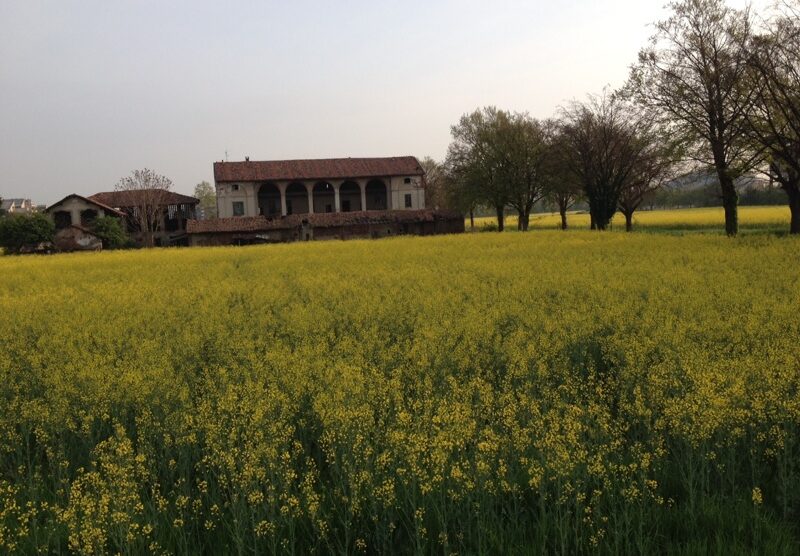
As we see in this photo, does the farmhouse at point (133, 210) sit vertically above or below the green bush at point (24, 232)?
above

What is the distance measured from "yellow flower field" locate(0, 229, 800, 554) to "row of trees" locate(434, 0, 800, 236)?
19179 millimetres

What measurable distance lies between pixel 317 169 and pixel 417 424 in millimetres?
63291

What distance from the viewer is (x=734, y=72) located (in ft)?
91.0

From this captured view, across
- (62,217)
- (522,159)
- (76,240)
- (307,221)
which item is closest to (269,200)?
(307,221)

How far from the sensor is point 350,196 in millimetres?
68812

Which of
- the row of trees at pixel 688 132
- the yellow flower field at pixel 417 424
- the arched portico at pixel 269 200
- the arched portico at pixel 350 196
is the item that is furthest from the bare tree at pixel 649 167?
the arched portico at pixel 269 200

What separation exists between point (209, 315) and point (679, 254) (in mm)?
15509

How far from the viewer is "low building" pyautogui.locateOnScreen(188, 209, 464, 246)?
174 ft

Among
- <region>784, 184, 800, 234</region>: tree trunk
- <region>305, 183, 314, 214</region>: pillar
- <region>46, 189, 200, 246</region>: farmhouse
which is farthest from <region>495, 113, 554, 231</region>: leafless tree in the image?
<region>46, 189, 200, 246</region>: farmhouse

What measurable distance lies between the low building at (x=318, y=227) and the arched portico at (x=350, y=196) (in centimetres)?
1123

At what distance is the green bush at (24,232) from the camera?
1861 inches

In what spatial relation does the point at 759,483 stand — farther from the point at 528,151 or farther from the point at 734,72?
the point at 528,151

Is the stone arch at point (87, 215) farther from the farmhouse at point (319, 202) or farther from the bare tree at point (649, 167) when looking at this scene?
the bare tree at point (649, 167)

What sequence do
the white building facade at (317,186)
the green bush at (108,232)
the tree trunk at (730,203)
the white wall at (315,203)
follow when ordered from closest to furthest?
the tree trunk at (730,203), the green bush at (108,232), the white wall at (315,203), the white building facade at (317,186)
